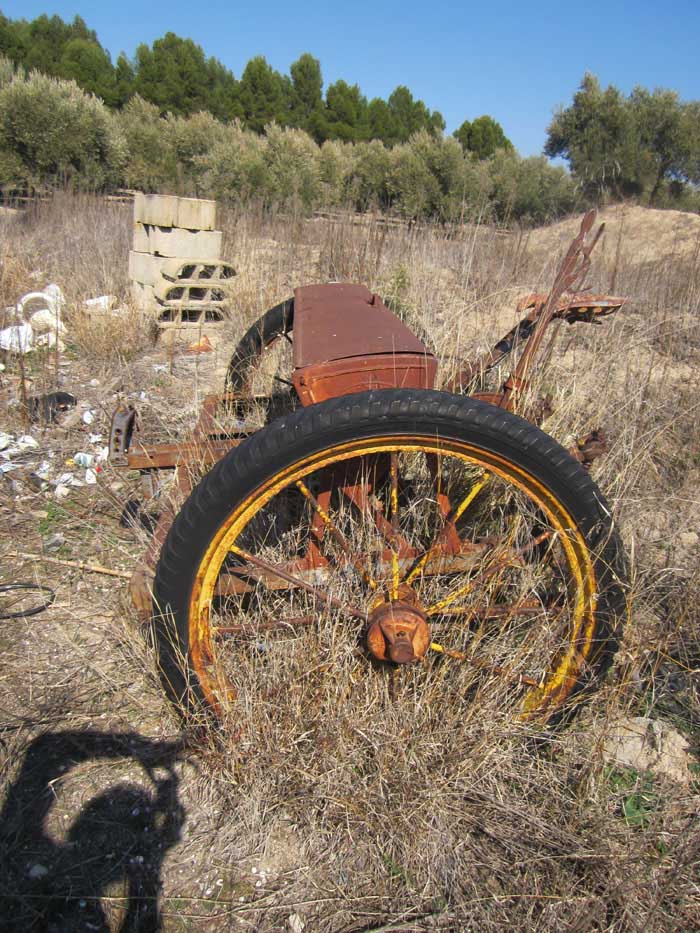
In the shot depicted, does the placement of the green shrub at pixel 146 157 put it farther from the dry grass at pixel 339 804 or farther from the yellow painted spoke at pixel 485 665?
the yellow painted spoke at pixel 485 665

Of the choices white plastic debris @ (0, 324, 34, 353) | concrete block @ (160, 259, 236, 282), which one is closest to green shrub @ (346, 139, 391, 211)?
concrete block @ (160, 259, 236, 282)

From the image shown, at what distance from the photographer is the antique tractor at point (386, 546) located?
1.51m

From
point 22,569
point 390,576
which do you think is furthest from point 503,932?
point 22,569

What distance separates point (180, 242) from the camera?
252 inches

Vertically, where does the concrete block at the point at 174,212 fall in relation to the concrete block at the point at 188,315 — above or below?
above

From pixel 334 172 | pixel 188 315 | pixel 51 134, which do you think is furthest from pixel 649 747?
pixel 334 172

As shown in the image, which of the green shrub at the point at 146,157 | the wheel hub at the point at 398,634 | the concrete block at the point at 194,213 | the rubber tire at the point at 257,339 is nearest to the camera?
the wheel hub at the point at 398,634

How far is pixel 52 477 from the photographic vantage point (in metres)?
3.37

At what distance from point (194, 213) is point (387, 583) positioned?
5691 mm

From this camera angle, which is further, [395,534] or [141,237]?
[141,237]

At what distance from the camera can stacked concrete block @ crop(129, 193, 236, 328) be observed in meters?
5.98

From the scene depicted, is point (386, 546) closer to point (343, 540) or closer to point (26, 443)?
point (343, 540)

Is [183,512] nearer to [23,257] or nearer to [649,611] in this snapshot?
[649,611]

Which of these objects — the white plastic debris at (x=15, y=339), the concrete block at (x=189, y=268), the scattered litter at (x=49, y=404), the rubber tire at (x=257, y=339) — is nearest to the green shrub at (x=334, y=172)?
the concrete block at (x=189, y=268)
